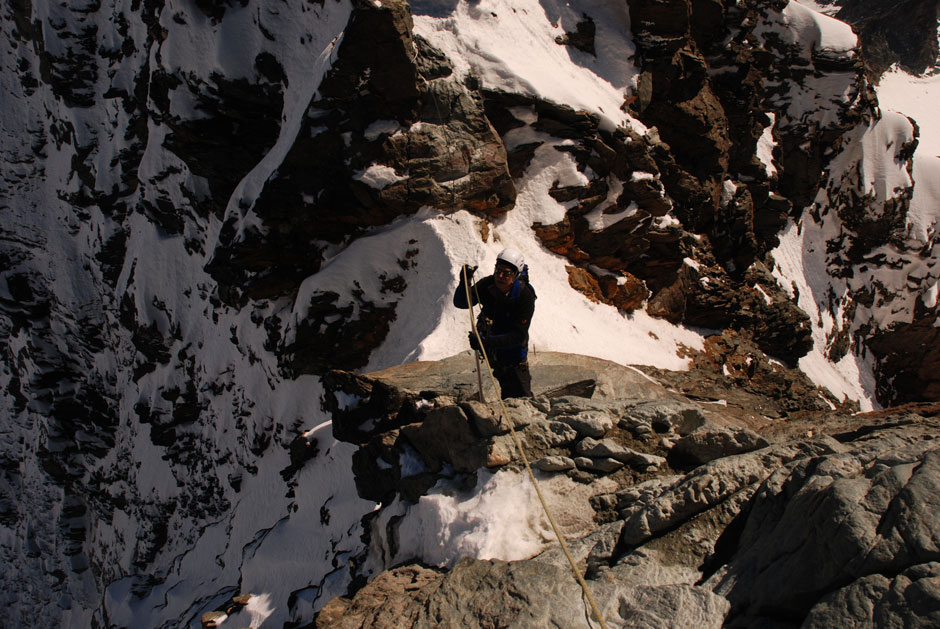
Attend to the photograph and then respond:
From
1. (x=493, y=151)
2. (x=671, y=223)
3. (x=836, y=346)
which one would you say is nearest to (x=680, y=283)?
(x=671, y=223)

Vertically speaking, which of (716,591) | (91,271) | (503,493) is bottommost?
(91,271)

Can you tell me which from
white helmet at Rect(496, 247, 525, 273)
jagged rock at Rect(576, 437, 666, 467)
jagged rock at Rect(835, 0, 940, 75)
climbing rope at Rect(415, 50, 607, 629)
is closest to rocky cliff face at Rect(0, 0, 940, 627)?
jagged rock at Rect(576, 437, 666, 467)

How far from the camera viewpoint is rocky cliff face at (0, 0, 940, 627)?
9.50m

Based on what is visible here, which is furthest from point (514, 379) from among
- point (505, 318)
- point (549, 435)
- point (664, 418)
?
point (664, 418)

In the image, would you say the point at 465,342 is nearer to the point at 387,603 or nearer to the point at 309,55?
the point at 387,603

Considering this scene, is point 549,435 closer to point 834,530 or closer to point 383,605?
point 383,605

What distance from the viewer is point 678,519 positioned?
3770 millimetres

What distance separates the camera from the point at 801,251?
20812 mm

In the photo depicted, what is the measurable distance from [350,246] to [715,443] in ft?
29.5

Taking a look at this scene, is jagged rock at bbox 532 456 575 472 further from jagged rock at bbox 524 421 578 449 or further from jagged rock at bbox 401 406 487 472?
jagged rock at bbox 401 406 487 472

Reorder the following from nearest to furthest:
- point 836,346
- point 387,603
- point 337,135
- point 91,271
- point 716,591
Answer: point 716,591
point 387,603
point 337,135
point 836,346
point 91,271

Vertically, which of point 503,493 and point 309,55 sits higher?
point 503,493

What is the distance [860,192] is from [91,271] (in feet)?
106

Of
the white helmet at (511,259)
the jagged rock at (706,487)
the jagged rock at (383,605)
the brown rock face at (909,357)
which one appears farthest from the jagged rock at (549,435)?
the brown rock face at (909,357)
